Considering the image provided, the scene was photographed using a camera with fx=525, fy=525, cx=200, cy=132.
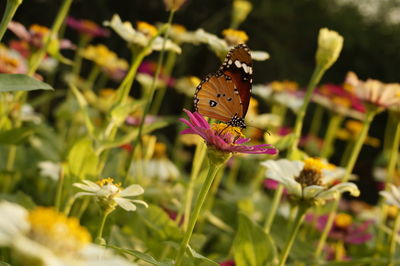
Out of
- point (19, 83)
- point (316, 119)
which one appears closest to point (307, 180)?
point (19, 83)

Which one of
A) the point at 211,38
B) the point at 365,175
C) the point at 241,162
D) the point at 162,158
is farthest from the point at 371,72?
the point at 211,38

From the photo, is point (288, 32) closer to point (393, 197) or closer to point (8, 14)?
point (393, 197)

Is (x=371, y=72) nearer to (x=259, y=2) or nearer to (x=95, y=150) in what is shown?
(x=259, y=2)

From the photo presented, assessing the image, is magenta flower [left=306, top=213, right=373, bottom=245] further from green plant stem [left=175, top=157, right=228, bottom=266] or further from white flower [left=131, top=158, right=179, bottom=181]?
green plant stem [left=175, top=157, right=228, bottom=266]

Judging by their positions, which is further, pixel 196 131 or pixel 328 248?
A: pixel 328 248

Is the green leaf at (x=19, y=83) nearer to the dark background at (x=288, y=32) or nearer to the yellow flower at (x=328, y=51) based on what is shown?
the yellow flower at (x=328, y=51)

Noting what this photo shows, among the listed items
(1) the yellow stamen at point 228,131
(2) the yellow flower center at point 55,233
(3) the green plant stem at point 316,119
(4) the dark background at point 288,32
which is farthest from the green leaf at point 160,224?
(4) the dark background at point 288,32
